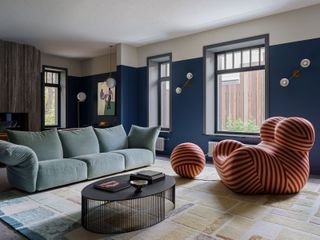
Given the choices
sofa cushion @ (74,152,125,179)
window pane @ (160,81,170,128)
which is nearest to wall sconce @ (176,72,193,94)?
window pane @ (160,81,170,128)

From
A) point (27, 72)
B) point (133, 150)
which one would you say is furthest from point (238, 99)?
point (27, 72)

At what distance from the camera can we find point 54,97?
8.09 m

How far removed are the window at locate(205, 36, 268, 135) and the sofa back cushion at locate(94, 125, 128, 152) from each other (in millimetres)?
1868

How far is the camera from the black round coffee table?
91.1 inches

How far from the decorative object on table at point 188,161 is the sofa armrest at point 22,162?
201cm

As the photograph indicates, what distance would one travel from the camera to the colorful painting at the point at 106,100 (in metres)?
7.38

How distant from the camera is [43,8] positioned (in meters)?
4.38

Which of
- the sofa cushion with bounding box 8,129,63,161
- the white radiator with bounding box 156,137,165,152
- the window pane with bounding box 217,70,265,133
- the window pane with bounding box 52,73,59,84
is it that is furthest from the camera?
the window pane with bounding box 52,73,59,84

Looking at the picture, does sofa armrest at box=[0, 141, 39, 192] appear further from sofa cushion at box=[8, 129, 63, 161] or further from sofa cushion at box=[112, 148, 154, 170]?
sofa cushion at box=[112, 148, 154, 170]

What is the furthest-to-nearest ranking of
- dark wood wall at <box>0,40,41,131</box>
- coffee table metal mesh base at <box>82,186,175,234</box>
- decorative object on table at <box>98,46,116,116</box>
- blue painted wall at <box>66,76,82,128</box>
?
blue painted wall at <box>66,76,82,128</box>, decorative object on table at <box>98,46,116,116</box>, dark wood wall at <box>0,40,41,131</box>, coffee table metal mesh base at <box>82,186,175,234</box>

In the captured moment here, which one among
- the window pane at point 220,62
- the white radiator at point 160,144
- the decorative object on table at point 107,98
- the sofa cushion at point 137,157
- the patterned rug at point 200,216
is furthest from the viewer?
the decorative object on table at point 107,98

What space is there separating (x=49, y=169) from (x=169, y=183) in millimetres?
1737

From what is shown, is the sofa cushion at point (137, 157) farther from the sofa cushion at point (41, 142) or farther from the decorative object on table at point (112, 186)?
the decorative object on table at point (112, 186)

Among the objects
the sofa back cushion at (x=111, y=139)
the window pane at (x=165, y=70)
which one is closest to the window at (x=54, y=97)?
the window pane at (x=165, y=70)
